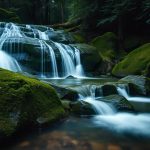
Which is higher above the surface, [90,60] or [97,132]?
[90,60]

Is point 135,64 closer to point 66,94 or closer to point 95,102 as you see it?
point 95,102

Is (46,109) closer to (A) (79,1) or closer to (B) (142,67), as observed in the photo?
(B) (142,67)

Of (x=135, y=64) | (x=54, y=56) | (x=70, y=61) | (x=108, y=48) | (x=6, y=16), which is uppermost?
(x=6, y=16)

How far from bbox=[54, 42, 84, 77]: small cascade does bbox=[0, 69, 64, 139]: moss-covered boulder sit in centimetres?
924

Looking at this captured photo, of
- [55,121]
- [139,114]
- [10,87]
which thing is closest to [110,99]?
[139,114]

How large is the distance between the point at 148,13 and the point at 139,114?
12.2 metres

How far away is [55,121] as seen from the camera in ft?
20.1

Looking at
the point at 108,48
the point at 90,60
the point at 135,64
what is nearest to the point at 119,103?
the point at 135,64

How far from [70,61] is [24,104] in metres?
11.1

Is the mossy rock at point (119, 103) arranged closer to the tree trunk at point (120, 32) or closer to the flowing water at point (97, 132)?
the flowing water at point (97, 132)

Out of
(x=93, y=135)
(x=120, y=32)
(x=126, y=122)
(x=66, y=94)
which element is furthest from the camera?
(x=120, y=32)

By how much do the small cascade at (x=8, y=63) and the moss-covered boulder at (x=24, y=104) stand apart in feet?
26.8

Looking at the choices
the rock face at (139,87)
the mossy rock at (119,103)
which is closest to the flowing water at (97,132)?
the mossy rock at (119,103)

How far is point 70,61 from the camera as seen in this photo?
16406 millimetres
